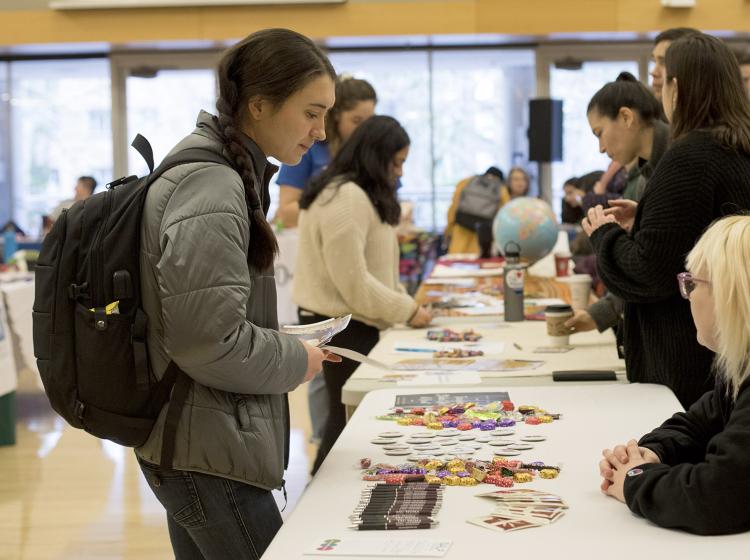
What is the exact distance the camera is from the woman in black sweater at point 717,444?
1.52 meters

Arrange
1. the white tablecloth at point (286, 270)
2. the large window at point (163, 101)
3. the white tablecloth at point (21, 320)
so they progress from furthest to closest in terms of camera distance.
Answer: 1. the large window at point (163, 101)
2. the white tablecloth at point (286, 270)
3. the white tablecloth at point (21, 320)

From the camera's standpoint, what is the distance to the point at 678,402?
7.85ft

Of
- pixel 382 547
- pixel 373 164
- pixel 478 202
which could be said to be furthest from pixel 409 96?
pixel 382 547

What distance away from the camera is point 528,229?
5379mm

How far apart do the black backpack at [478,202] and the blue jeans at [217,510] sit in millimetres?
Answer: 6621

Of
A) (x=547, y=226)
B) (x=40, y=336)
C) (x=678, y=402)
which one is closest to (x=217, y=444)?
(x=40, y=336)

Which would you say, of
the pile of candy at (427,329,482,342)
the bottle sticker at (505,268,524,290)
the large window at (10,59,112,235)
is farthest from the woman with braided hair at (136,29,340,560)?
the large window at (10,59,112,235)

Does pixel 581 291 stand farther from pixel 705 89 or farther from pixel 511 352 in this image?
pixel 705 89

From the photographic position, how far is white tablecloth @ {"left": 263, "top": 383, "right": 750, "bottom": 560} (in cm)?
150

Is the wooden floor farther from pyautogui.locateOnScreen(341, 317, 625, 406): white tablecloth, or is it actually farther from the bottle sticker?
the bottle sticker

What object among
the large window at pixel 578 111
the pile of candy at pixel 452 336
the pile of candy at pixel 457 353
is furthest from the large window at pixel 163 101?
the pile of candy at pixel 457 353

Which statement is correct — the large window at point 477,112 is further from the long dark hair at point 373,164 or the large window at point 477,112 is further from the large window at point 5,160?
the long dark hair at point 373,164

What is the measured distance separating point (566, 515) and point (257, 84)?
924 mm

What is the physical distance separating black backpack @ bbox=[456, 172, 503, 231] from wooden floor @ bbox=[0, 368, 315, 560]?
10.2ft
